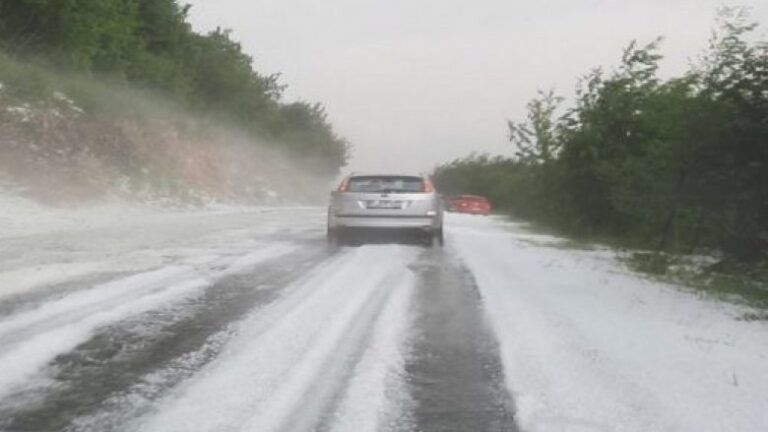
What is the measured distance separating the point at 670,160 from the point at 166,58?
34.5 metres

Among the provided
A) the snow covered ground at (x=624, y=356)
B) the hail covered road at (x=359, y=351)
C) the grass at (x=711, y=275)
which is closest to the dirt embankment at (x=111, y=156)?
the hail covered road at (x=359, y=351)

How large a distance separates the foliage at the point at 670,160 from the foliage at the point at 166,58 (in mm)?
18334

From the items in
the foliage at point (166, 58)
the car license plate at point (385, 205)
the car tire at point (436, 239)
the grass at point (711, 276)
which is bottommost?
the grass at point (711, 276)

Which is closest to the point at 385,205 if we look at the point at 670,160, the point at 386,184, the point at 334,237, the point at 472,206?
the point at 386,184

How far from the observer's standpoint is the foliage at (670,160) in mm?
12047

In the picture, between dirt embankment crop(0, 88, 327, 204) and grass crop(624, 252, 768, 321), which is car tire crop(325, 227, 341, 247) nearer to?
grass crop(624, 252, 768, 321)

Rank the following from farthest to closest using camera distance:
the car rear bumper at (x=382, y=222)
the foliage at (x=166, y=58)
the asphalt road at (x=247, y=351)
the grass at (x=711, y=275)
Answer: the foliage at (x=166, y=58), the car rear bumper at (x=382, y=222), the grass at (x=711, y=275), the asphalt road at (x=247, y=351)

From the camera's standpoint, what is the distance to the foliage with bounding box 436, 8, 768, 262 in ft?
39.5

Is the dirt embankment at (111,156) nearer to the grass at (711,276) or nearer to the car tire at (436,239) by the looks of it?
the car tire at (436,239)

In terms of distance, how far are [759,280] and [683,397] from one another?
908 centimetres

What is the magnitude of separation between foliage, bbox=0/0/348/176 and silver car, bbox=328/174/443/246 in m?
18.1

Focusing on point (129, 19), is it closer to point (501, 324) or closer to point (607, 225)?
point (607, 225)

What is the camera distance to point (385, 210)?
46.5 feet

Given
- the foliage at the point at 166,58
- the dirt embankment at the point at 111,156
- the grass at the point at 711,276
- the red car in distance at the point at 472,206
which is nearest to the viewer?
the grass at the point at 711,276
